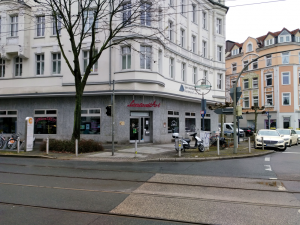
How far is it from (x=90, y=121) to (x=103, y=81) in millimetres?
3453

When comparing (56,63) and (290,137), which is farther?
(56,63)

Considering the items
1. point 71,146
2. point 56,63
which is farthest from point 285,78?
point 71,146

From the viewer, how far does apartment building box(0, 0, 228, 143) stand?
19.6 metres

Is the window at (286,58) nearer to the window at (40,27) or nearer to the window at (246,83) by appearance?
the window at (246,83)

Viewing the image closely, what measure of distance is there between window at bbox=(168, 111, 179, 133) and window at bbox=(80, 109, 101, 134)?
620 cm

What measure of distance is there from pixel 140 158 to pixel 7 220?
8.50 meters

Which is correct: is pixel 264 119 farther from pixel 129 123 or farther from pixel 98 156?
pixel 98 156

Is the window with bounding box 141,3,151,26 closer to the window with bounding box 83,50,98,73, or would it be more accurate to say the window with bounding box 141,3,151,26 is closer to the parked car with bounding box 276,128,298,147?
the window with bounding box 83,50,98,73

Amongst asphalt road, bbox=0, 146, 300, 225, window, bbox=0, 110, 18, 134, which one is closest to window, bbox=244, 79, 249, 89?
window, bbox=0, 110, 18, 134

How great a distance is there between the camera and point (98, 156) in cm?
1340

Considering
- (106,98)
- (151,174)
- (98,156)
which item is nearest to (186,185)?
(151,174)

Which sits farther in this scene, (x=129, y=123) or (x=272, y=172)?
(x=129, y=123)

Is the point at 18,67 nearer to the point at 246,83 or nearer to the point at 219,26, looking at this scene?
the point at 219,26

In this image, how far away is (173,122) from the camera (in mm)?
22656
